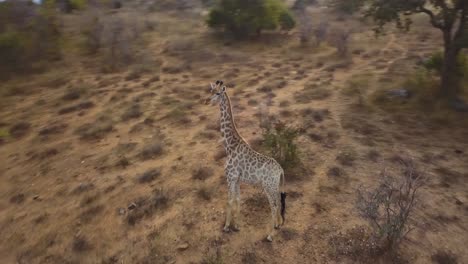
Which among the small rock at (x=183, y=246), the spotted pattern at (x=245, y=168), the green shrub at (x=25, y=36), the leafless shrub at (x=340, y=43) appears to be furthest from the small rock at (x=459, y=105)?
the green shrub at (x=25, y=36)

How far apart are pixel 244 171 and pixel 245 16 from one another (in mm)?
18018

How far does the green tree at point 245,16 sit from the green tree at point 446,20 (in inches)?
431

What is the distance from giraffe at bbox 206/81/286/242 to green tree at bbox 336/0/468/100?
27.9 feet

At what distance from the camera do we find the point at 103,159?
11.0 m

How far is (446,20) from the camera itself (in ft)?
39.8

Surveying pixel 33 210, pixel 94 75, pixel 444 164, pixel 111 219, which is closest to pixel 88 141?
pixel 33 210

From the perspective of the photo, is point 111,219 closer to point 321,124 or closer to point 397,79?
point 321,124

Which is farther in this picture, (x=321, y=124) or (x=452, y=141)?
(x=321, y=124)

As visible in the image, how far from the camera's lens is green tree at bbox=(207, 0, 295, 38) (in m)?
23.6

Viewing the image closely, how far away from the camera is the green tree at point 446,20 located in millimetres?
11938

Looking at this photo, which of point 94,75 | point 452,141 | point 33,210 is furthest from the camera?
point 94,75

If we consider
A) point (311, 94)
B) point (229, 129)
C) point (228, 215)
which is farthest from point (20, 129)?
point (311, 94)

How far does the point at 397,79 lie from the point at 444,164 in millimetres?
7160

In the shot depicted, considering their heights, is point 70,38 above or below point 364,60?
above
